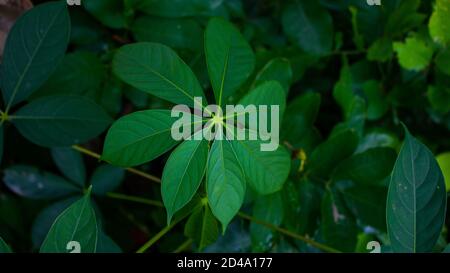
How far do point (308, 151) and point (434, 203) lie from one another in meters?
0.43

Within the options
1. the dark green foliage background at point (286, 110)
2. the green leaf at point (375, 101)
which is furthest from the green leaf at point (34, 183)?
the green leaf at point (375, 101)

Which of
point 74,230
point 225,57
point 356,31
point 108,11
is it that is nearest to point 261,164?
point 225,57

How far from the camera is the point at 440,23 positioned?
3.78ft

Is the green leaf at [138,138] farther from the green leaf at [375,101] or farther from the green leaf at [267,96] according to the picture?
the green leaf at [375,101]

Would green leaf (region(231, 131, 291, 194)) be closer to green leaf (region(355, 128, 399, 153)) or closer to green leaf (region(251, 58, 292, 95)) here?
green leaf (region(251, 58, 292, 95))

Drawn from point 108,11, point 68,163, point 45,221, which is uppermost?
point 108,11

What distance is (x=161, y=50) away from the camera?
82 cm

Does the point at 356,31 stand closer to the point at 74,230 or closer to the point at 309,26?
the point at 309,26

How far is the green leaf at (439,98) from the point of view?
49.8 inches

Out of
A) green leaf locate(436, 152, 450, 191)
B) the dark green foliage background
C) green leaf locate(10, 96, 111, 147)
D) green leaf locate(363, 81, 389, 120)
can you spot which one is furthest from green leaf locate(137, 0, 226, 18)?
green leaf locate(436, 152, 450, 191)

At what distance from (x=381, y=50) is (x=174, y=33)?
53cm

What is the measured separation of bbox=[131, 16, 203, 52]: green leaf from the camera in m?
1.15

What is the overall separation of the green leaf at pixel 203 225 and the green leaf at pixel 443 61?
26.3 inches
